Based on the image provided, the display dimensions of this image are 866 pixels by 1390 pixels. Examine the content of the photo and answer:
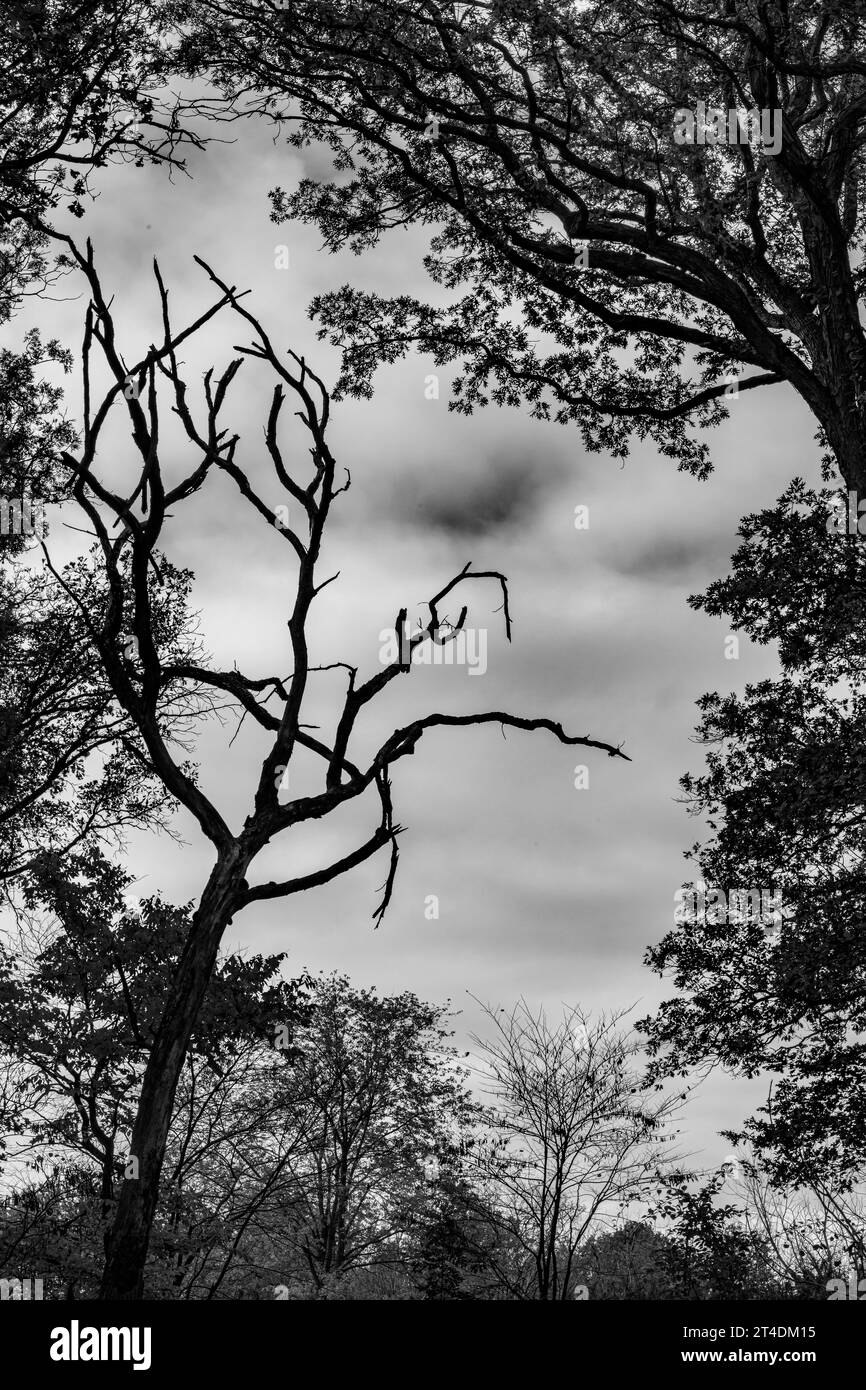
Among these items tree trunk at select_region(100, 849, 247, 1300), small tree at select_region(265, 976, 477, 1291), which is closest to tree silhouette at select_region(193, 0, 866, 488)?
tree trunk at select_region(100, 849, 247, 1300)

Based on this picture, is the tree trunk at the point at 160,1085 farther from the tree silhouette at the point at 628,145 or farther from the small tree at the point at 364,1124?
the small tree at the point at 364,1124

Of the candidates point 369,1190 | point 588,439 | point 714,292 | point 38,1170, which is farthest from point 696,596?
point 369,1190

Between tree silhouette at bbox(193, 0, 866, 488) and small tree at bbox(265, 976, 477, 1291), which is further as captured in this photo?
small tree at bbox(265, 976, 477, 1291)

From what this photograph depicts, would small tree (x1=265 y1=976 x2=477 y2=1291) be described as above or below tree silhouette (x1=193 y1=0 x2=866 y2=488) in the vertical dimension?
below

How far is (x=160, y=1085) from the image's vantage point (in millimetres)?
6492

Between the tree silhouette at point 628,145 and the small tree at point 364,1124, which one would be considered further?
the small tree at point 364,1124

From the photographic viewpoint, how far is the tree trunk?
6043mm

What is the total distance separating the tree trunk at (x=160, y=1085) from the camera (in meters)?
6.04

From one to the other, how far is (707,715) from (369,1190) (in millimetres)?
16471

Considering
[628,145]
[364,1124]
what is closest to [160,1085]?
[628,145]

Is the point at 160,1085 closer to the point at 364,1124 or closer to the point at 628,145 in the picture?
the point at 628,145

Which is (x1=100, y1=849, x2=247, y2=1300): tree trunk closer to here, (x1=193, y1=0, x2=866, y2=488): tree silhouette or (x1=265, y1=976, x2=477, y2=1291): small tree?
(x1=193, y1=0, x2=866, y2=488): tree silhouette

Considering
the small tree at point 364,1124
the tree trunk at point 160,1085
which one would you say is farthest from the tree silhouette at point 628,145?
the small tree at point 364,1124
